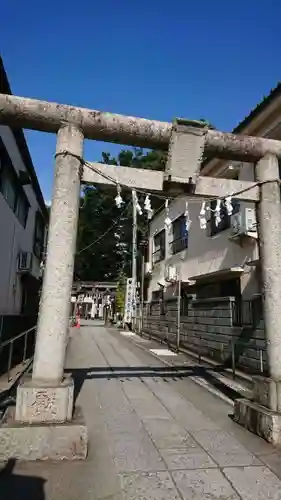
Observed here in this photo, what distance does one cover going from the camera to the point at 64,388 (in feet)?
13.8

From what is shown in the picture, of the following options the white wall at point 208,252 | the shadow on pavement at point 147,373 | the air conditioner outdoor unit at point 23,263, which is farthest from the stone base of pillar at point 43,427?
the air conditioner outdoor unit at point 23,263

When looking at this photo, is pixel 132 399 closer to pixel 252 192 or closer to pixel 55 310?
pixel 55 310

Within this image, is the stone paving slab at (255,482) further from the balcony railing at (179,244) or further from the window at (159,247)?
the window at (159,247)

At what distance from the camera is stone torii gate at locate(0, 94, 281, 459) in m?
4.05

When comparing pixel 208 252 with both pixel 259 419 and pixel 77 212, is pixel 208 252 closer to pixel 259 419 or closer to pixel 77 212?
pixel 259 419

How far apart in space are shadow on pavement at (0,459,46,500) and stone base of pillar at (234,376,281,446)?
3.07 m

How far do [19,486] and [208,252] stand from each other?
11.2 m

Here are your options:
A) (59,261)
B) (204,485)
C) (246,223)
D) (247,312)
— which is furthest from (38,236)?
(204,485)

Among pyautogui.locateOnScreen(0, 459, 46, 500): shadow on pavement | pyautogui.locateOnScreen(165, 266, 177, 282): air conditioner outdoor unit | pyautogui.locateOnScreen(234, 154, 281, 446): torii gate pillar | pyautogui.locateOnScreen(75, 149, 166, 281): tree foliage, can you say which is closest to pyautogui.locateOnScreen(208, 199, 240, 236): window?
pyautogui.locateOnScreen(165, 266, 177, 282): air conditioner outdoor unit

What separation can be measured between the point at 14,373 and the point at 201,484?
7.07 metres

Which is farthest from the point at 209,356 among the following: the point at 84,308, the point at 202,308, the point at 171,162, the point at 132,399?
the point at 84,308

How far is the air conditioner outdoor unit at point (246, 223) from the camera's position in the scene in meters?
9.98

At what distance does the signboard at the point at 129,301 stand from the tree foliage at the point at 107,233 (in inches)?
523

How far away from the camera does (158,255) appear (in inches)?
849
